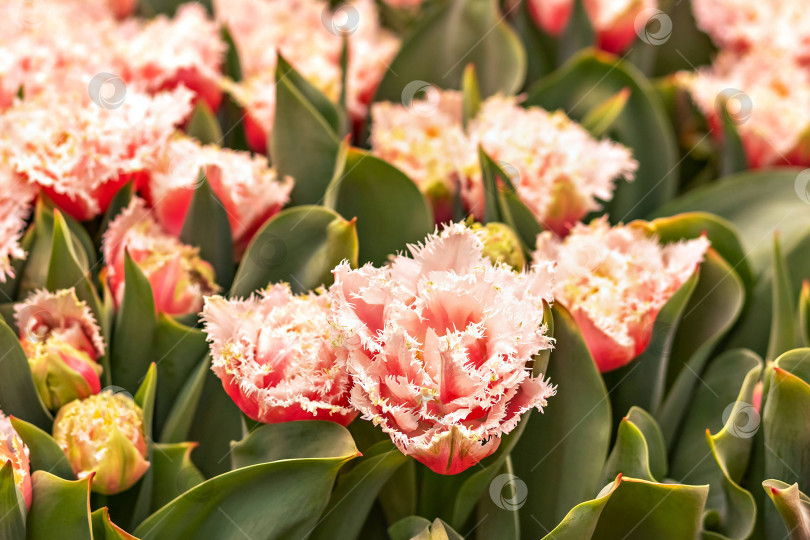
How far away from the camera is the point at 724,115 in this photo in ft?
2.52

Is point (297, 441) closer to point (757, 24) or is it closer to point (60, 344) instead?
point (60, 344)

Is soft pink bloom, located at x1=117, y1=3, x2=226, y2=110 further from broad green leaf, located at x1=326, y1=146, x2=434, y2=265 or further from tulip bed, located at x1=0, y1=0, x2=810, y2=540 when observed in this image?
broad green leaf, located at x1=326, y1=146, x2=434, y2=265

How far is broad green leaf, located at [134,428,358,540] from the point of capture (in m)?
0.43

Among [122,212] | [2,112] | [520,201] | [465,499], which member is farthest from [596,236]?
[2,112]

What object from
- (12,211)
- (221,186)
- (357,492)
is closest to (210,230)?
(221,186)

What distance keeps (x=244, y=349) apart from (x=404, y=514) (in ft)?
0.51

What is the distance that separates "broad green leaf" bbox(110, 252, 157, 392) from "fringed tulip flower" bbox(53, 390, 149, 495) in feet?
0.18

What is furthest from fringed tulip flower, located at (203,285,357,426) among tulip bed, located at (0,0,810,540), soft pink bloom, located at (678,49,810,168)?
soft pink bloom, located at (678,49,810,168)

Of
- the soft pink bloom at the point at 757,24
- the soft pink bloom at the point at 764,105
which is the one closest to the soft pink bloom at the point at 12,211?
the soft pink bloom at the point at 764,105

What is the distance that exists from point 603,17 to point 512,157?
0.33m

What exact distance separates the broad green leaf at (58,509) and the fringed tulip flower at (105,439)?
2 cm

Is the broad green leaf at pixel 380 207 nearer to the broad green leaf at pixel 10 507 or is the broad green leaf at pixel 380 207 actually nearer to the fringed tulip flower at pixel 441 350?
the fringed tulip flower at pixel 441 350

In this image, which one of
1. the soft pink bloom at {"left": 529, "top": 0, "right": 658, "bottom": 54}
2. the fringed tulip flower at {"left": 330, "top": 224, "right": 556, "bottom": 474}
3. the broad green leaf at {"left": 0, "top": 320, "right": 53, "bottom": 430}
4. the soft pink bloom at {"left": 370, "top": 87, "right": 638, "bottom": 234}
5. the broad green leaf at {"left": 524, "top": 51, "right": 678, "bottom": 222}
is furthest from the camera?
the soft pink bloom at {"left": 529, "top": 0, "right": 658, "bottom": 54}

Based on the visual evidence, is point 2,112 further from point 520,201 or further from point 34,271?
point 520,201
